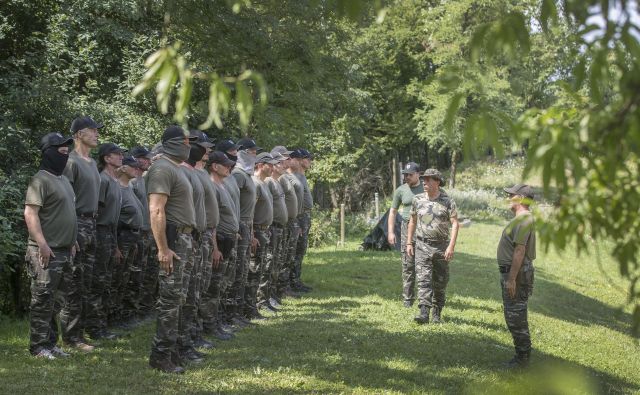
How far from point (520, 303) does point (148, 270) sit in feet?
17.9

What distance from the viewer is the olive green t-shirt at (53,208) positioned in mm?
7559

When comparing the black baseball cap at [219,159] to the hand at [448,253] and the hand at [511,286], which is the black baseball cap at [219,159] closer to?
the hand at [448,253]

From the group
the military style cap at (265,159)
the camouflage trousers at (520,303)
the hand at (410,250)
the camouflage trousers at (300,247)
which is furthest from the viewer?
the camouflage trousers at (300,247)

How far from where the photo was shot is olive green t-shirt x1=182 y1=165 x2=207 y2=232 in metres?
7.76

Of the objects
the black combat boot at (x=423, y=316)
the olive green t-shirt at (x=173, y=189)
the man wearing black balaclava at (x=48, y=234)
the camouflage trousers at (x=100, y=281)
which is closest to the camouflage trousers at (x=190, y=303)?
the olive green t-shirt at (x=173, y=189)

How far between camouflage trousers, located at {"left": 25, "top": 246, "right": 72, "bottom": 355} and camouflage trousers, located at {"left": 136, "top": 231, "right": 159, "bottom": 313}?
2.83m

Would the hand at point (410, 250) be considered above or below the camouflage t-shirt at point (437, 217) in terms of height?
below

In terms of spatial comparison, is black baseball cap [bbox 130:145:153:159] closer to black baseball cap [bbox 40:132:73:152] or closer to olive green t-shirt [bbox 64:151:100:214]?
olive green t-shirt [bbox 64:151:100:214]

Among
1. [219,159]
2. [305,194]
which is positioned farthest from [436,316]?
[305,194]

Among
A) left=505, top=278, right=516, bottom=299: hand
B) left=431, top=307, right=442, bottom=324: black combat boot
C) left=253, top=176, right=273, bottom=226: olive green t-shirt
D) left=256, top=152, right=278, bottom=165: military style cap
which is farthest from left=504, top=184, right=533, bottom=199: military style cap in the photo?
left=256, top=152, right=278, bottom=165: military style cap

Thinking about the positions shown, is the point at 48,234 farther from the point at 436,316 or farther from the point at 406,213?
the point at 406,213

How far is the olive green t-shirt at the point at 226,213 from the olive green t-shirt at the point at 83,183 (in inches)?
61.3

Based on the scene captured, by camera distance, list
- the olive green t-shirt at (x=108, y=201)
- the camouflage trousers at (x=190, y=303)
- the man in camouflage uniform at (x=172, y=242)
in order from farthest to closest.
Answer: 1. the olive green t-shirt at (x=108, y=201)
2. the camouflage trousers at (x=190, y=303)
3. the man in camouflage uniform at (x=172, y=242)

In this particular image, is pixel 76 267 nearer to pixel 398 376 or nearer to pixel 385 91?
pixel 398 376
